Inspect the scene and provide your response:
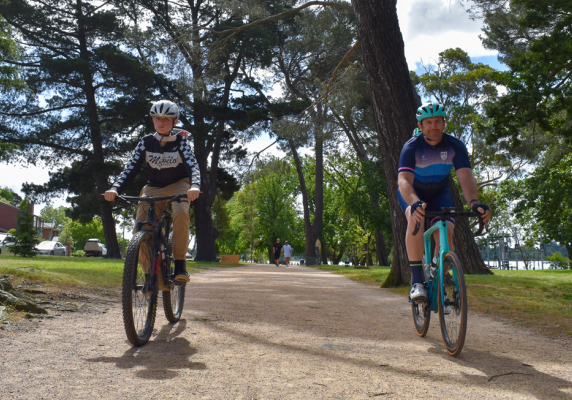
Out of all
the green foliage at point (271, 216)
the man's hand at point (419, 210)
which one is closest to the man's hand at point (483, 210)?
the man's hand at point (419, 210)

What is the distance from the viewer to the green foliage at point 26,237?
Answer: 19.3 meters

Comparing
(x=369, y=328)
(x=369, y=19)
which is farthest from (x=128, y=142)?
(x=369, y=328)

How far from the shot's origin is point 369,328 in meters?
5.16

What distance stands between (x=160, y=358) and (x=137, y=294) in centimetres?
63

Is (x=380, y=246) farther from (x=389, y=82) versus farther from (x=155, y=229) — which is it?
(x=155, y=229)

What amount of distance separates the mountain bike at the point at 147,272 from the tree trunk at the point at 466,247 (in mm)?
7208

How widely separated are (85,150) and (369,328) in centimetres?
2402

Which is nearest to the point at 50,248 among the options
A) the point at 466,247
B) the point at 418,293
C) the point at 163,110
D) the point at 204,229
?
the point at 204,229

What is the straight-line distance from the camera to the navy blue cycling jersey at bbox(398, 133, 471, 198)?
A: 14.0ft

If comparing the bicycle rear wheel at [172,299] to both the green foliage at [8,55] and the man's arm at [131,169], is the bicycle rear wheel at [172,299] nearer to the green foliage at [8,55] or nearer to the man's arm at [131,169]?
the man's arm at [131,169]

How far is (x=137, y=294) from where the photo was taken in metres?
3.98

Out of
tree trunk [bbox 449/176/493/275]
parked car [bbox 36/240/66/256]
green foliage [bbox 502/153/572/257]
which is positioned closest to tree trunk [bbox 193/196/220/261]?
parked car [bbox 36/240/66/256]

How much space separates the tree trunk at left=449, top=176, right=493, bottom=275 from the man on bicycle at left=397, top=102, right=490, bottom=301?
20.6 ft

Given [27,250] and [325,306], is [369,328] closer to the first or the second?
[325,306]
